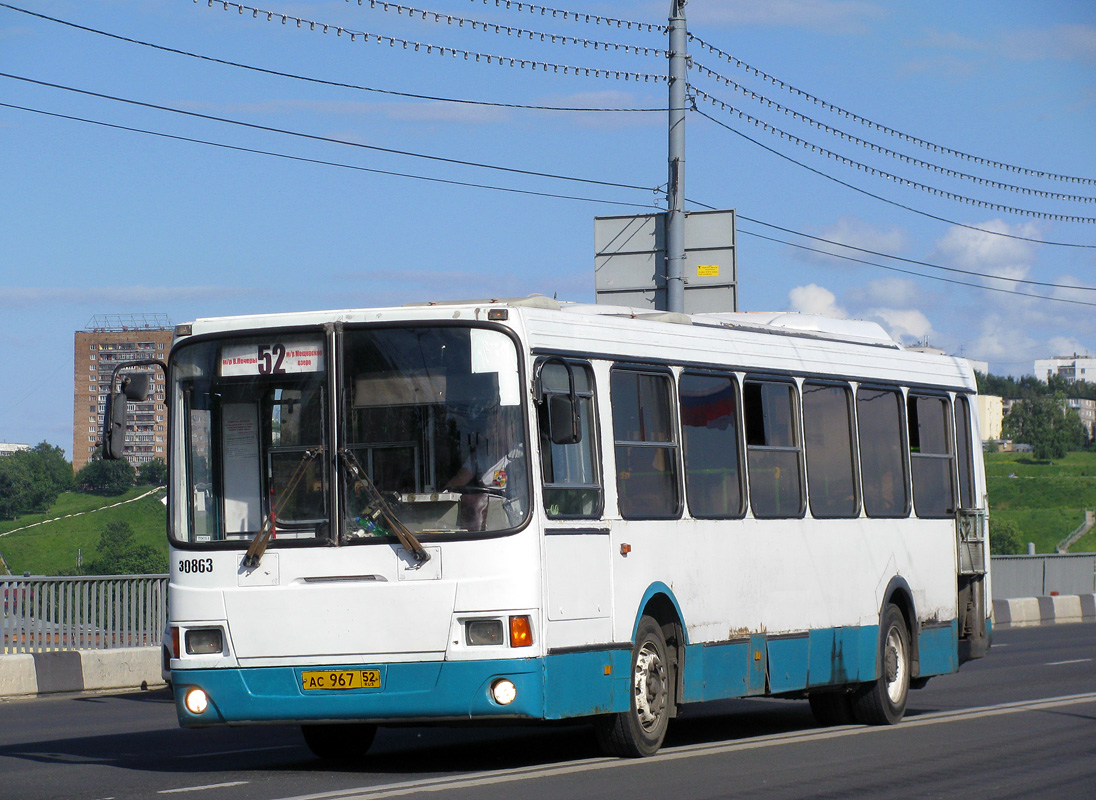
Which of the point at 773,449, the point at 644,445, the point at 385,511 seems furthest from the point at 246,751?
the point at 773,449

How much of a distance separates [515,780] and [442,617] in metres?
1.09

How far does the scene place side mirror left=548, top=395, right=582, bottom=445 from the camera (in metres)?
9.92

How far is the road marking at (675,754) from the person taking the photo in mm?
9350

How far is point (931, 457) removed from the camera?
15312 millimetres

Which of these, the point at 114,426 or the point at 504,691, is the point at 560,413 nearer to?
the point at 504,691

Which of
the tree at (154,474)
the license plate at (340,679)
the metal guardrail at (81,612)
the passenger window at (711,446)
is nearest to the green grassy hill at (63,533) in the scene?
the metal guardrail at (81,612)

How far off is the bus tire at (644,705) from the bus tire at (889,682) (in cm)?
339

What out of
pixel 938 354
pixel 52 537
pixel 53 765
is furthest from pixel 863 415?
pixel 52 537

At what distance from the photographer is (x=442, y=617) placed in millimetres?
9781

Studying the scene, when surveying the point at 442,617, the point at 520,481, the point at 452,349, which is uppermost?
the point at 452,349

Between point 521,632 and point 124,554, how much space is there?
155 ft

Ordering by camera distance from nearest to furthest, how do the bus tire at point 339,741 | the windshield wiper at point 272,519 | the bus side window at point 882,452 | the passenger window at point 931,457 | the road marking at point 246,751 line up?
the windshield wiper at point 272,519 < the bus tire at point 339,741 < the road marking at point 246,751 < the bus side window at point 882,452 < the passenger window at point 931,457

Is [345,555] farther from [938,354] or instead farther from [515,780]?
[938,354]

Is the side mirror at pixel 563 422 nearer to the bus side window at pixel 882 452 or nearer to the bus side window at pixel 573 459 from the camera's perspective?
the bus side window at pixel 573 459
